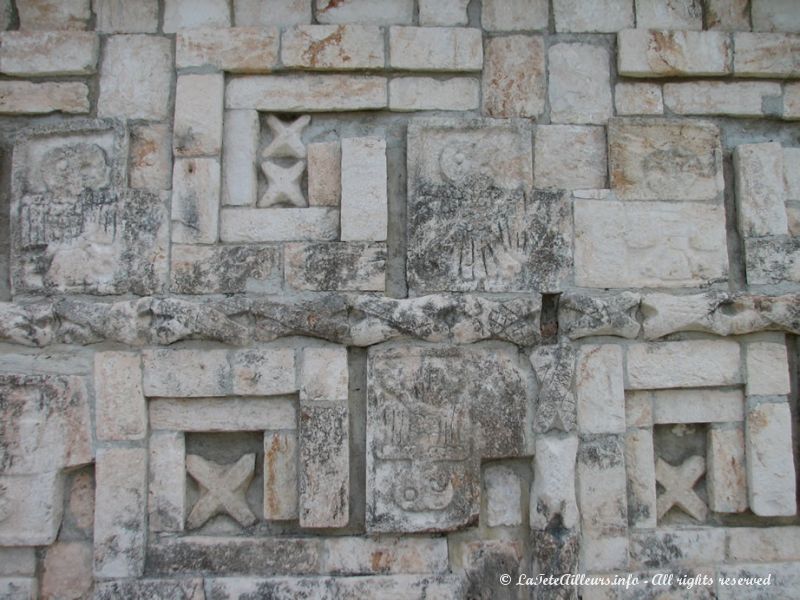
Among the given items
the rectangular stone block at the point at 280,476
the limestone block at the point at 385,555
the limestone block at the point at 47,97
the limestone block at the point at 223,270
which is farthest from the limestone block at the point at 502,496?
the limestone block at the point at 47,97

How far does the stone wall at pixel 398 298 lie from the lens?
2816 millimetres

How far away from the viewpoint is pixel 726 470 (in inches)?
115

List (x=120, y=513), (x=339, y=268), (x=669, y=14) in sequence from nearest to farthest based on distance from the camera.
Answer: (x=120, y=513)
(x=339, y=268)
(x=669, y=14)

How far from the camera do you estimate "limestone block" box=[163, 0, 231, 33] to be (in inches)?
121

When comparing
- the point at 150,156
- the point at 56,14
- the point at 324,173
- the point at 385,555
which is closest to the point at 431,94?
the point at 324,173

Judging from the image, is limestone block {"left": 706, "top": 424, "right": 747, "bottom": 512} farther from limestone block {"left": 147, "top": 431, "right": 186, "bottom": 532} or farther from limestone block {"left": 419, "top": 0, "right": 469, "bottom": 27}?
limestone block {"left": 147, "top": 431, "right": 186, "bottom": 532}

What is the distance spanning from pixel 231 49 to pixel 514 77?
1.30 meters

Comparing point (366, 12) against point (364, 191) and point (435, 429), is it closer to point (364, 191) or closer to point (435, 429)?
point (364, 191)

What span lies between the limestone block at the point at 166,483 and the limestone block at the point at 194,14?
6.13 ft

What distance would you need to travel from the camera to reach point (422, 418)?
2834mm

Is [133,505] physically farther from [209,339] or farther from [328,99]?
[328,99]

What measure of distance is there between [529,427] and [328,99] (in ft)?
5.65

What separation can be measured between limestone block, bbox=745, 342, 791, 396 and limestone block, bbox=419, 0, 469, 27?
200cm

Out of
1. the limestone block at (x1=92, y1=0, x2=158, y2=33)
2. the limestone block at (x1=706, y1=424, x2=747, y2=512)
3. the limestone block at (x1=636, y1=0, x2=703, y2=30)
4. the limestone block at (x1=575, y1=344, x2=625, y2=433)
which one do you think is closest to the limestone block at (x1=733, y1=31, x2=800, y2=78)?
the limestone block at (x1=636, y1=0, x2=703, y2=30)
